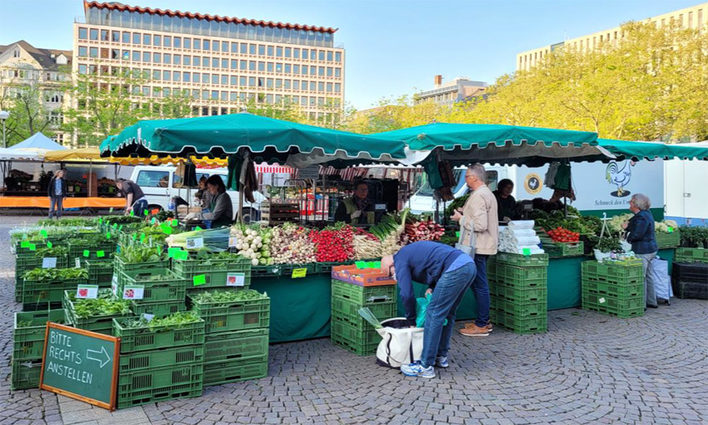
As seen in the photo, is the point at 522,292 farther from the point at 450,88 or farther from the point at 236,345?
the point at 450,88

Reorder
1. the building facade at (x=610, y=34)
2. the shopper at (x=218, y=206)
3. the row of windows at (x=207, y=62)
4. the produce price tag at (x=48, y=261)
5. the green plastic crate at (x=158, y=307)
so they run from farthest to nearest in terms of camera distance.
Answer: the row of windows at (x=207, y=62) → the building facade at (x=610, y=34) → the shopper at (x=218, y=206) → the produce price tag at (x=48, y=261) → the green plastic crate at (x=158, y=307)

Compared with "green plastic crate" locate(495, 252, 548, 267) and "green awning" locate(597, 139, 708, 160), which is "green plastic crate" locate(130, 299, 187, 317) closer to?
"green plastic crate" locate(495, 252, 548, 267)

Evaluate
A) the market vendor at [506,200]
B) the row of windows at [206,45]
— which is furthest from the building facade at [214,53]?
the market vendor at [506,200]

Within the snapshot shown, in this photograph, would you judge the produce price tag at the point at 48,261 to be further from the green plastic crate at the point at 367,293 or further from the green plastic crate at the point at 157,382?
the green plastic crate at the point at 367,293

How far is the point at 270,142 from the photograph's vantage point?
6148 mm

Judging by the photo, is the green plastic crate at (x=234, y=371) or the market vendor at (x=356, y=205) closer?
the green plastic crate at (x=234, y=371)

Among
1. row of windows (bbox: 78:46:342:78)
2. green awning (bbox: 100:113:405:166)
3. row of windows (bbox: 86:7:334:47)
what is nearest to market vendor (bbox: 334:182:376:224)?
green awning (bbox: 100:113:405:166)

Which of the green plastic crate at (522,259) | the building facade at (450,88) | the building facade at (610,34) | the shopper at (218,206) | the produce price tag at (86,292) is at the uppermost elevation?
the building facade at (450,88)

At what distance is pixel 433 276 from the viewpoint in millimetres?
5047

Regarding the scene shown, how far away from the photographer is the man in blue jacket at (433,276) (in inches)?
195

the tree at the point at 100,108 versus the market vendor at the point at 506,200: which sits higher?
the tree at the point at 100,108

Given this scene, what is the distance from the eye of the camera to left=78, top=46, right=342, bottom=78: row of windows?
9362 centimetres

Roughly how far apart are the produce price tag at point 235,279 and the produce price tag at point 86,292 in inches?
47.3

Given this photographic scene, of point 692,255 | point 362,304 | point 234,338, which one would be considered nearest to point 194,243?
point 234,338
